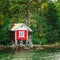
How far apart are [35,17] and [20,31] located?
1.66 metres

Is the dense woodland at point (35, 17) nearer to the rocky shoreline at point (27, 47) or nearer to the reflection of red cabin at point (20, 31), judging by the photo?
the reflection of red cabin at point (20, 31)

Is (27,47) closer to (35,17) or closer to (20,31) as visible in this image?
(20,31)

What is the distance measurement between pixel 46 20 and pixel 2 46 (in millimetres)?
4514

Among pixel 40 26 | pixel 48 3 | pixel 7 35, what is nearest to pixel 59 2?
pixel 48 3

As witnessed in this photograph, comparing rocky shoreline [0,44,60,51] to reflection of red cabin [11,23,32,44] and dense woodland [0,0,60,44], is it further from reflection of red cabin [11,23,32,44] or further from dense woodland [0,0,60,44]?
reflection of red cabin [11,23,32,44]

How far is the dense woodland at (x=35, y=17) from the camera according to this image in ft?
99.6

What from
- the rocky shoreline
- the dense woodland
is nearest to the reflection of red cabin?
the dense woodland

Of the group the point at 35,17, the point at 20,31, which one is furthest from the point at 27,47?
the point at 35,17

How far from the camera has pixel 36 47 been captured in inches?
1133

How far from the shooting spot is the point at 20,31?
32125 millimetres

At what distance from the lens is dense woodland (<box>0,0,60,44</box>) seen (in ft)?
99.6

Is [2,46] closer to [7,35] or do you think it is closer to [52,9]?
[7,35]

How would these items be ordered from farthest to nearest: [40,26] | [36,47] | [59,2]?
[59,2]
[40,26]
[36,47]

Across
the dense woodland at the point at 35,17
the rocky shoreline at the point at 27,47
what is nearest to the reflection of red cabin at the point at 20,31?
the dense woodland at the point at 35,17
